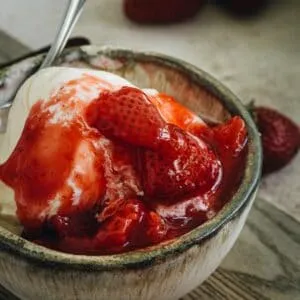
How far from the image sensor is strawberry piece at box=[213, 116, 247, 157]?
2.72 ft

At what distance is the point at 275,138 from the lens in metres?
1.25

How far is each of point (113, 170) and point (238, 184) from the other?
0.48ft

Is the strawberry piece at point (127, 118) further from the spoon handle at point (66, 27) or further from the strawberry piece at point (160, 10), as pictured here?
the strawberry piece at point (160, 10)

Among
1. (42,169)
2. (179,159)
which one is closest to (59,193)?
(42,169)

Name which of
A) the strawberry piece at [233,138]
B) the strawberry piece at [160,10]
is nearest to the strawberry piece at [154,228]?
the strawberry piece at [233,138]

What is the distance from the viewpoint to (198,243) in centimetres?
71

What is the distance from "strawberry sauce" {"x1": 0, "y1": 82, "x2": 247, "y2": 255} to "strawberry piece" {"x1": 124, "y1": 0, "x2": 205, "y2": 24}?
37.9 inches

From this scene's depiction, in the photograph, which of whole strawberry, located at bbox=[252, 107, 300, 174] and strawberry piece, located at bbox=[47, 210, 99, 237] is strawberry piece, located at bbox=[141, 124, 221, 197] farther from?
whole strawberry, located at bbox=[252, 107, 300, 174]

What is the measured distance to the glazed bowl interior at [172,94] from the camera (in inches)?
26.8

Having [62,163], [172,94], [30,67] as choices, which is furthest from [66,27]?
[62,163]

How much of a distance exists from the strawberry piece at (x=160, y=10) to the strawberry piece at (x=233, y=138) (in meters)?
0.93

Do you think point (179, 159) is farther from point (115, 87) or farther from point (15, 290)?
point (15, 290)

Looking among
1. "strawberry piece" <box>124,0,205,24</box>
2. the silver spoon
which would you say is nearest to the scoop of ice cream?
the silver spoon

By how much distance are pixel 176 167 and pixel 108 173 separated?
78 millimetres
